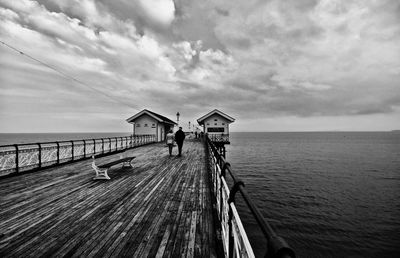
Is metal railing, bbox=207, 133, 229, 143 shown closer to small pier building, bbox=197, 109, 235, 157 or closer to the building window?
small pier building, bbox=197, 109, 235, 157

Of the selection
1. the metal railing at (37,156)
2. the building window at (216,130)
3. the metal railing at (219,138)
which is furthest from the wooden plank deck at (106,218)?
the building window at (216,130)

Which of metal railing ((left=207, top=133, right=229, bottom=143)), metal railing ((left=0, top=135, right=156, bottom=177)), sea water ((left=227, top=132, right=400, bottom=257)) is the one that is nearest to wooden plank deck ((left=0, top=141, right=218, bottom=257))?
metal railing ((left=0, top=135, right=156, bottom=177))

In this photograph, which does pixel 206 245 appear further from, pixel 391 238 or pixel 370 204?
pixel 370 204

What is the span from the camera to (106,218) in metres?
4.01

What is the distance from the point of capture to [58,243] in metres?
3.16

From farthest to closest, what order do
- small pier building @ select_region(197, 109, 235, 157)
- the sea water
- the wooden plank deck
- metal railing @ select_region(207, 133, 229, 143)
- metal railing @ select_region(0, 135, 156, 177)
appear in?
1. small pier building @ select_region(197, 109, 235, 157)
2. metal railing @ select_region(207, 133, 229, 143)
3. the sea water
4. metal railing @ select_region(0, 135, 156, 177)
5. the wooden plank deck

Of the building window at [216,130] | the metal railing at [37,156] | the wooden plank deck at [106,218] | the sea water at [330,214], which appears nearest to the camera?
the wooden plank deck at [106,218]

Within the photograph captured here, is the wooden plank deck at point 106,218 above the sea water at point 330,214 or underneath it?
above

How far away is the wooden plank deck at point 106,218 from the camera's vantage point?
3.04 meters

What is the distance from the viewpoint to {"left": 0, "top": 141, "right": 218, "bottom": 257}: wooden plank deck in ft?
9.96

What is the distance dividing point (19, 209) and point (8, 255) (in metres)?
2.07

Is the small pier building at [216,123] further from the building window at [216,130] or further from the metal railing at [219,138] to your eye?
the metal railing at [219,138]

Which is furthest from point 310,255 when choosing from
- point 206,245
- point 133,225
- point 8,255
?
point 8,255

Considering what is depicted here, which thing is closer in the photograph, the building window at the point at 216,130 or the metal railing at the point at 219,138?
the metal railing at the point at 219,138
